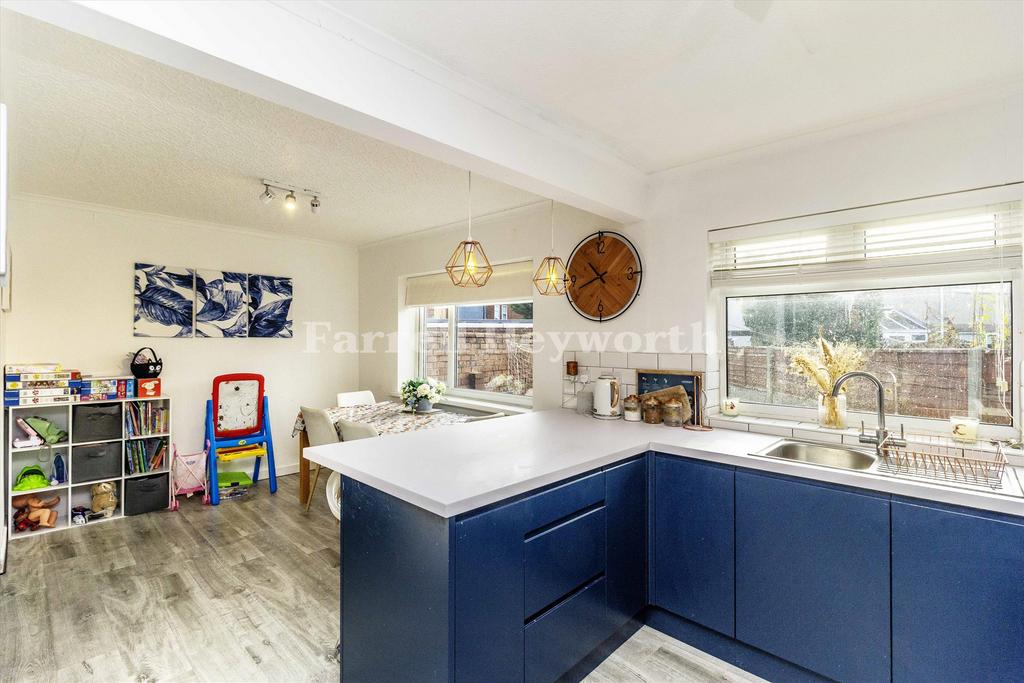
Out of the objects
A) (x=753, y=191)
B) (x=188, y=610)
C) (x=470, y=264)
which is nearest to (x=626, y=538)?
(x=470, y=264)

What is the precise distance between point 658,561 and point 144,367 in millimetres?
3848

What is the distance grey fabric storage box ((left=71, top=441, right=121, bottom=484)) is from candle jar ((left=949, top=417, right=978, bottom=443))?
5.03 meters

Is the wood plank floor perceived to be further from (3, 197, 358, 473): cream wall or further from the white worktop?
(3, 197, 358, 473): cream wall

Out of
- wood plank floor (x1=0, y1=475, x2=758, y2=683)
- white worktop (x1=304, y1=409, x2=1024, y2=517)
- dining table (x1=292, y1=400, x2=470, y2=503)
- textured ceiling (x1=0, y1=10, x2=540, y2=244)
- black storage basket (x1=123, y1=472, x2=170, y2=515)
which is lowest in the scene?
wood plank floor (x1=0, y1=475, x2=758, y2=683)

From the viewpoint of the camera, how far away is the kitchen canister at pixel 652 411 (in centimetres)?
→ 268

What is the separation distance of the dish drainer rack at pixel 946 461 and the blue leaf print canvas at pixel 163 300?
4.78m

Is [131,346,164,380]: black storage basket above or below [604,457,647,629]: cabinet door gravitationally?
above

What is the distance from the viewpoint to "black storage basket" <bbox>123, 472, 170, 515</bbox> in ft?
11.7

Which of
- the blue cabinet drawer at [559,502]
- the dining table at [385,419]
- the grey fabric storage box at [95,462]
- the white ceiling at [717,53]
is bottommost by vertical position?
the grey fabric storage box at [95,462]

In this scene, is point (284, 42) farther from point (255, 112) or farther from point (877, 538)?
point (877, 538)

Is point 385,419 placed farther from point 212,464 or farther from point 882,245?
point 882,245

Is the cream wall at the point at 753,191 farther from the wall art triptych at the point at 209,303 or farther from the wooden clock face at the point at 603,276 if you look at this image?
the wall art triptych at the point at 209,303

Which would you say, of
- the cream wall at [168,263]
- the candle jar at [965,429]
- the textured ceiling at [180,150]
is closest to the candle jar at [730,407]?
the candle jar at [965,429]

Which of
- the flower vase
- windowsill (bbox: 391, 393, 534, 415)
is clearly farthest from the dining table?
the flower vase
